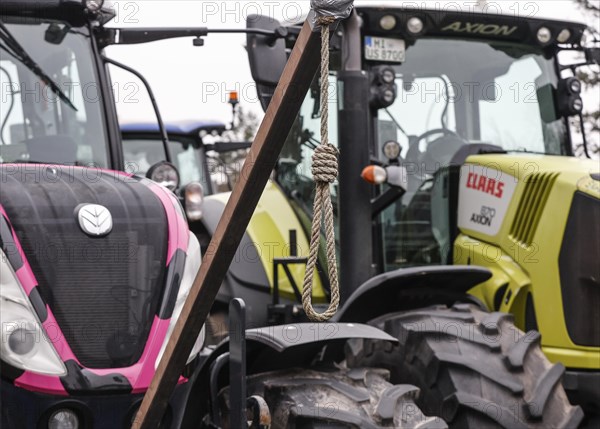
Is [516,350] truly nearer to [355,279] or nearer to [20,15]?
[355,279]

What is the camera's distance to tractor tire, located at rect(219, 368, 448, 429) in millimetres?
3334

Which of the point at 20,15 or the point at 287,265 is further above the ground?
the point at 20,15

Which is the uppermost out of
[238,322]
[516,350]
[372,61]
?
[372,61]

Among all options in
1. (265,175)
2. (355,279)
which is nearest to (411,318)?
(355,279)

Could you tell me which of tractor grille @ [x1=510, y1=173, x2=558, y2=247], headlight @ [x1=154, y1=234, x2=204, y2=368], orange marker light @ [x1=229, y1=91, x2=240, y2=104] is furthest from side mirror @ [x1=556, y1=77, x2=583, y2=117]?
orange marker light @ [x1=229, y1=91, x2=240, y2=104]

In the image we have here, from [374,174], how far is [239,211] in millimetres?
1896

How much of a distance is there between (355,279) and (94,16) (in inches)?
72.5

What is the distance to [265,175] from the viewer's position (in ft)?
8.16

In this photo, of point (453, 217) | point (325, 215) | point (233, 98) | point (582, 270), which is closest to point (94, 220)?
point (325, 215)

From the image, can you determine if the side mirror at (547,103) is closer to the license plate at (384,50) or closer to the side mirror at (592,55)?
the side mirror at (592,55)

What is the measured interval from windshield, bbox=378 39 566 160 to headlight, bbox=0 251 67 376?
86.4 inches

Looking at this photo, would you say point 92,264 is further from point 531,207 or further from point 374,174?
point 531,207

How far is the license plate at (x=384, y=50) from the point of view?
4.67 m

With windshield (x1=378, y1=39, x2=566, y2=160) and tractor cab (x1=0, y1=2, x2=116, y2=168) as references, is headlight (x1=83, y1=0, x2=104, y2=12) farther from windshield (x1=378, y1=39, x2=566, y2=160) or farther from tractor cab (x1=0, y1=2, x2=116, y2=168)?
windshield (x1=378, y1=39, x2=566, y2=160)
